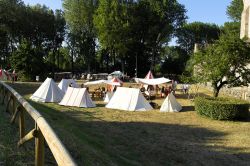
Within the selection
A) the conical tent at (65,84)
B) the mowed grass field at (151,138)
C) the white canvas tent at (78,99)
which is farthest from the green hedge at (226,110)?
the conical tent at (65,84)

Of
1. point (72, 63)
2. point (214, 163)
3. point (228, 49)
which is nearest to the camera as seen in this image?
point (214, 163)

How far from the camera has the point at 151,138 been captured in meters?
15.6

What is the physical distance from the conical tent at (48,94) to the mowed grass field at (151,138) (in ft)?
14.2

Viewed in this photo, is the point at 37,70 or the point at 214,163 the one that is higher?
the point at 37,70

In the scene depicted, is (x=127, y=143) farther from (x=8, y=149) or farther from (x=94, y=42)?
(x=94, y=42)

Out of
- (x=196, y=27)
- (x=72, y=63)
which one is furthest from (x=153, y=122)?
(x=196, y=27)

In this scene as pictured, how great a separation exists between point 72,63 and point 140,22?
1776 centimetres

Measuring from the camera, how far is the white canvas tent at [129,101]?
25078 mm

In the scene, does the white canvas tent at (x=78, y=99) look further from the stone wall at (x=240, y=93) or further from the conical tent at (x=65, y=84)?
the stone wall at (x=240, y=93)

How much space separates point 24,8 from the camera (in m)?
64.1

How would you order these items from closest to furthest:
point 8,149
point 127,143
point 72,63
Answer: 1. point 8,149
2. point 127,143
3. point 72,63

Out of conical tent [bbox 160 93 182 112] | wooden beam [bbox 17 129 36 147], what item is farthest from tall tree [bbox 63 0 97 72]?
wooden beam [bbox 17 129 36 147]

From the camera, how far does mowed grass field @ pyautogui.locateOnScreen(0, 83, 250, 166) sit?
427 inches

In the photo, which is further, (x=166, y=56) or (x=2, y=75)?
(x=166, y=56)
